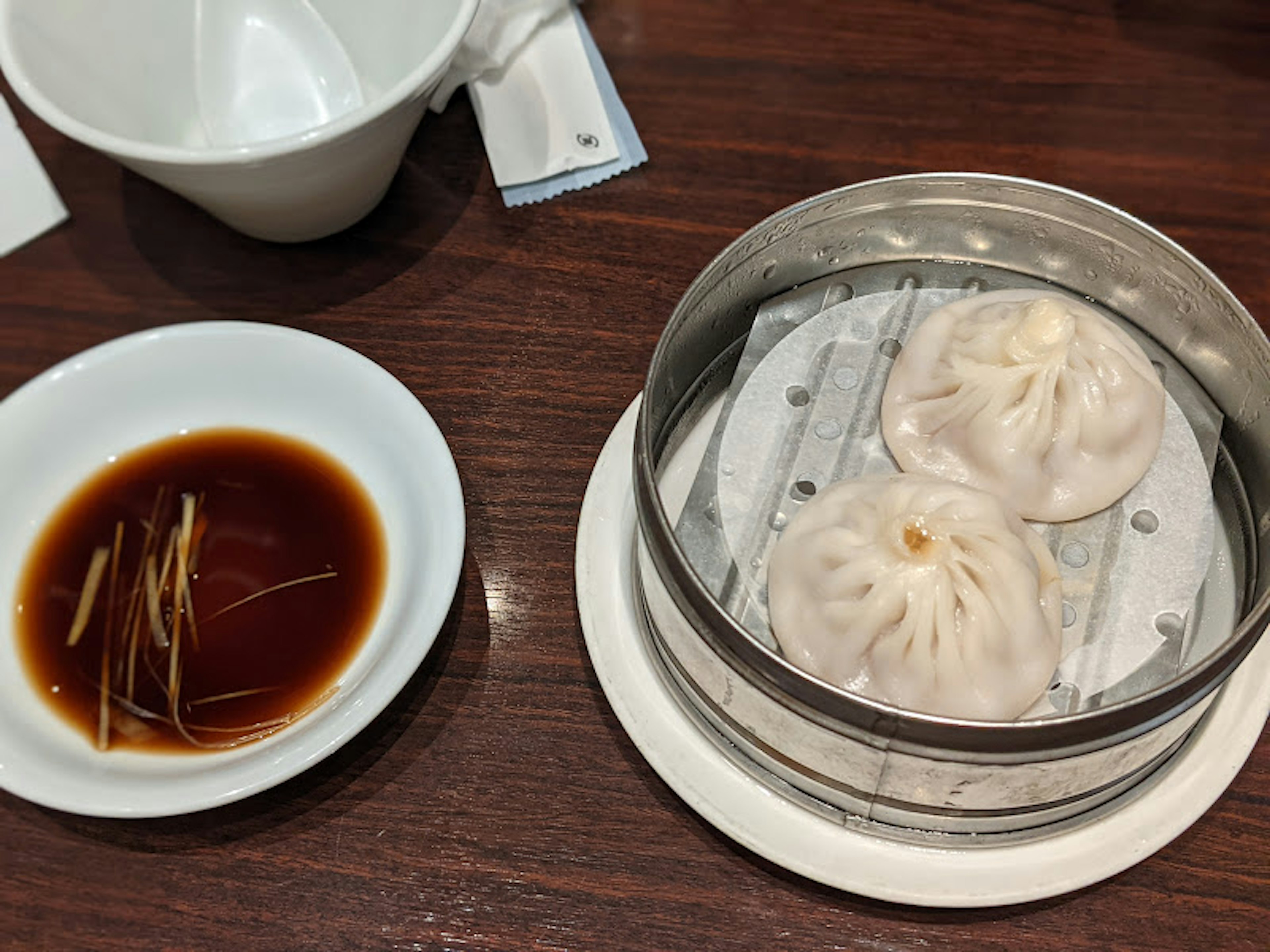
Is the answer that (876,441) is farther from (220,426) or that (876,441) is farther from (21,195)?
(21,195)

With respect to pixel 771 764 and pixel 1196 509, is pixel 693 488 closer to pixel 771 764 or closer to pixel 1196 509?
pixel 771 764

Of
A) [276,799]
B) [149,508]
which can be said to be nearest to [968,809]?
[276,799]

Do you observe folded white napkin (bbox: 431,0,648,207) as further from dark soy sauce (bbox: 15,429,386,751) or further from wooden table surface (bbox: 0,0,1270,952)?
dark soy sauce (bbox: 15,429,386,751)

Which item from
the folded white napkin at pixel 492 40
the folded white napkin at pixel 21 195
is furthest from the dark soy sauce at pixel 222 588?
the folded white napkin at pixel 492 40

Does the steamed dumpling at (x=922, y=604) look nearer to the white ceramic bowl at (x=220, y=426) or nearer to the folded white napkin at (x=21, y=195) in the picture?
the white ceramic bowl at (x=220, y=426)

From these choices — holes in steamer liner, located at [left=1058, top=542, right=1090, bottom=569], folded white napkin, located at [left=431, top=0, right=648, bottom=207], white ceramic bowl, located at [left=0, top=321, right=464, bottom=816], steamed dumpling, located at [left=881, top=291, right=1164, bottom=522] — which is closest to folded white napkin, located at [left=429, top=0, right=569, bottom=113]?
folded white napkin, located at [left=431, top=0, right=648, bottom=207]

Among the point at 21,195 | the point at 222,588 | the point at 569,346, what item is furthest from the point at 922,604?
the point at 21,195
